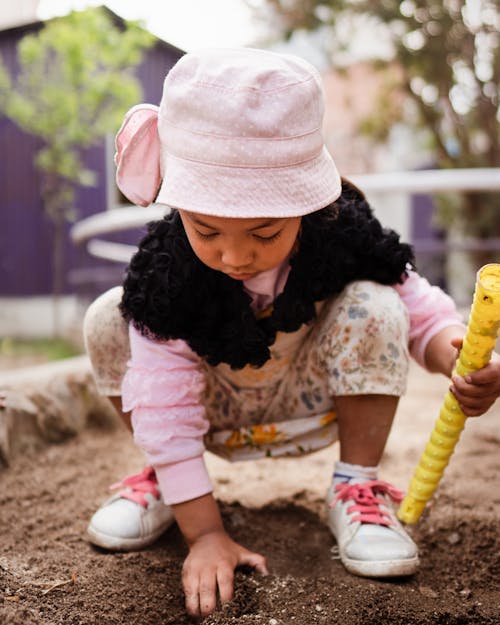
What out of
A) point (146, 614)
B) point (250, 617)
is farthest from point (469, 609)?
point (146, 614)

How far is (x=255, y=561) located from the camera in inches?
49.8

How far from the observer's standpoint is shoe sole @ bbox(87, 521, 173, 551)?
1362 millimetres

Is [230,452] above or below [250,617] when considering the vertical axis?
below

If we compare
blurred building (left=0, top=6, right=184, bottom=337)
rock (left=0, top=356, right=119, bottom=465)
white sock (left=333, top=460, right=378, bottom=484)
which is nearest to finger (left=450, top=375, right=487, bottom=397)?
white sock (left=333, top=460, right=378, bottom=484)

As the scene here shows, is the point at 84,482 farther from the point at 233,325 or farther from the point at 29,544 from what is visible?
the point at 233,325

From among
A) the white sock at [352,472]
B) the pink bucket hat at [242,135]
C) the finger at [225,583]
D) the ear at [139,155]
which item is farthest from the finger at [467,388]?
the ear at [139,155]

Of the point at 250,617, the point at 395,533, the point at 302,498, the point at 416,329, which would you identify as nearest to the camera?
the point at 250,617

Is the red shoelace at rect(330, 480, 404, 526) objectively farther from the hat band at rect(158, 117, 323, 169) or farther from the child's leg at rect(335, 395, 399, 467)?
the hat band at rect(158, 117, 323, 169)

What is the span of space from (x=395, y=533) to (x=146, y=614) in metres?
0.46

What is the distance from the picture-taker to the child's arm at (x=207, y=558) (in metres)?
1.16

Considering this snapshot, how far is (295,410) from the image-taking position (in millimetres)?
1535

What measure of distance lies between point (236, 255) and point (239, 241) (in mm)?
22

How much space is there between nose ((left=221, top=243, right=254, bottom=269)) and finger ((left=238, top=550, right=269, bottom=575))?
51cm

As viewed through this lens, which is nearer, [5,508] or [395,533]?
[395,533]
